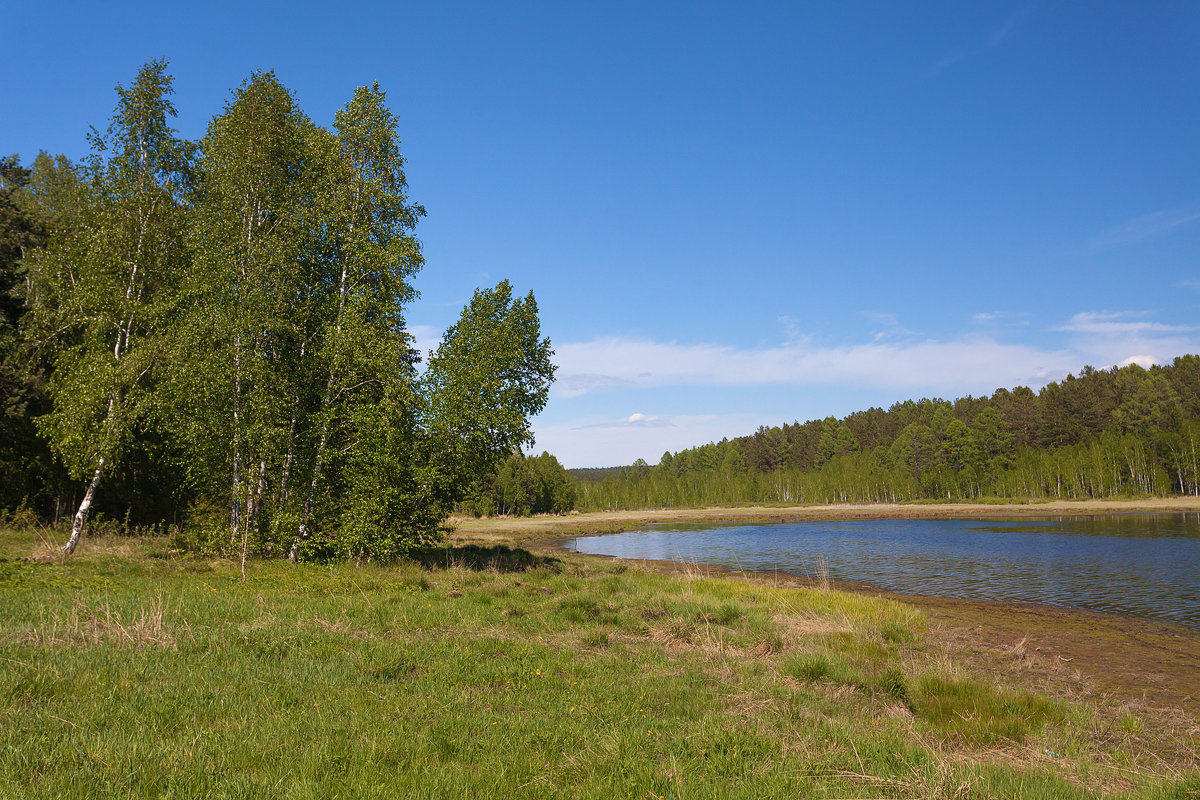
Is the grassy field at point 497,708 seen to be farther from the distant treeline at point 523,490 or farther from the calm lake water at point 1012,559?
the distant treeline at point 523,490

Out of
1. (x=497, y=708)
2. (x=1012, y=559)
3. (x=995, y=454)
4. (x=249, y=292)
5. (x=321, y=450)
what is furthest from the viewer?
(x=995, y=454)

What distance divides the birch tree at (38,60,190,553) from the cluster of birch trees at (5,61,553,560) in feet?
0.25

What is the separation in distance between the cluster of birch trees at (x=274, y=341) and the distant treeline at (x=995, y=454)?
11079cm

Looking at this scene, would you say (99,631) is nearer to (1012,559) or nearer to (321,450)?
(321,450)

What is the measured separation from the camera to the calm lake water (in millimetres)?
24984

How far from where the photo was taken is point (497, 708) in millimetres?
7594

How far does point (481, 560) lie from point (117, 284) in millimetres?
16764

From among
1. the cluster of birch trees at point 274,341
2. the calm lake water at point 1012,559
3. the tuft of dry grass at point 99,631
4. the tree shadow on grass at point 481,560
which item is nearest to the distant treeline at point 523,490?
the calm lake water at point 1012,559

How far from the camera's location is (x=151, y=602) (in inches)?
448

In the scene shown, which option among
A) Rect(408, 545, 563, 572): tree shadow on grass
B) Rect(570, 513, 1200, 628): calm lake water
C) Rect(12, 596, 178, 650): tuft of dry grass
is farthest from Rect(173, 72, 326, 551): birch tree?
Rect(570, 513, 1200, 628): calm lake water

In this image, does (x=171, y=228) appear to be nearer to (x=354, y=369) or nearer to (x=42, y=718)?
(x=354, y=369)

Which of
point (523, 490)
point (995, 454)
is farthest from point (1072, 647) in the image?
point (995, 454)

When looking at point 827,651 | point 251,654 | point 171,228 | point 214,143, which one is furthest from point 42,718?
point 214,143

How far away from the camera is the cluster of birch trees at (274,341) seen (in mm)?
19688
